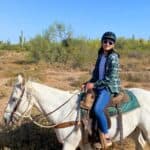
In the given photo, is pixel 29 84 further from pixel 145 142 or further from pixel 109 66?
pixel 145 142

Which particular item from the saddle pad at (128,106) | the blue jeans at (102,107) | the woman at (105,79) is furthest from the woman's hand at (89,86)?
the saddle pad at (128,106)

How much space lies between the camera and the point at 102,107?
707 cm

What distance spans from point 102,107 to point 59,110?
0.76 meters

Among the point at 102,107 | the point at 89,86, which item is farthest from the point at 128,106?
the point at 89,86

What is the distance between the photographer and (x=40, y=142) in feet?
30.6

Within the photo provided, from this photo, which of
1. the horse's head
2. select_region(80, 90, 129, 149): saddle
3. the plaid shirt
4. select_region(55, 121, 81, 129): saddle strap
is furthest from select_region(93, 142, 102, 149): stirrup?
the horse's head

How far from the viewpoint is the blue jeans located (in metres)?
7.03

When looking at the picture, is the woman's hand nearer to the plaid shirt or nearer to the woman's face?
the plaid shirt

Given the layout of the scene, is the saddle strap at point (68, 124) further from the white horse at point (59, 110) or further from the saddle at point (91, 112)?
the saddle at point (91, 112)

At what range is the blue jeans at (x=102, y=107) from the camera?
703 cm

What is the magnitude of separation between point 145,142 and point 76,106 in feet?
5.84

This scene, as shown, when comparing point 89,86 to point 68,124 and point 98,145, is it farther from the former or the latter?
point 98,145

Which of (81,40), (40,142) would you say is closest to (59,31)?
(81,40)

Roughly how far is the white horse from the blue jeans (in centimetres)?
28
